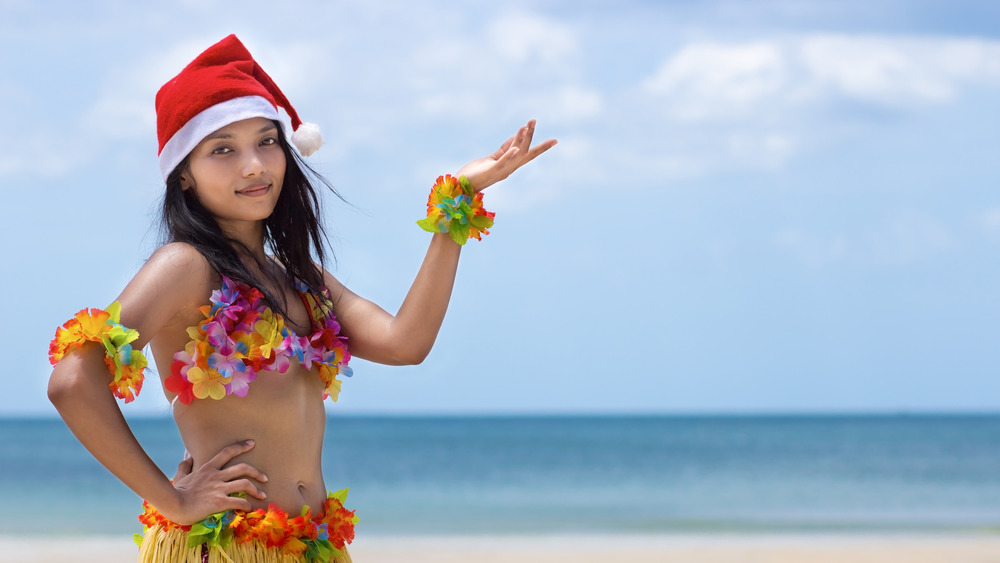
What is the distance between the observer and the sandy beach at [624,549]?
26.1 feet

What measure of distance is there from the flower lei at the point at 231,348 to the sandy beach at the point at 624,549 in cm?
635

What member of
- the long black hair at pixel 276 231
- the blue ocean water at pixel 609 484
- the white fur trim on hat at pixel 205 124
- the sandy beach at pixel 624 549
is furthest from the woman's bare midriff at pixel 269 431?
the blue ocean water at pixel 609 484

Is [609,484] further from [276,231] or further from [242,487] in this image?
[242,487]

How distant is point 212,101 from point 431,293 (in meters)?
0.52

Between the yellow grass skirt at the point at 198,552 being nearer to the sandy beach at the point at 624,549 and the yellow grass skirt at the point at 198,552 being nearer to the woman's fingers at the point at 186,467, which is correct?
the woman's fingers at the point at 186,467

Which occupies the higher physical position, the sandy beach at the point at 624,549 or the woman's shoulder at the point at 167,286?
the sandy beach at the point at 624,549

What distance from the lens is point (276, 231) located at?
6.75ft

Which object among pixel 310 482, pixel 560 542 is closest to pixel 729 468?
pixel 560 542

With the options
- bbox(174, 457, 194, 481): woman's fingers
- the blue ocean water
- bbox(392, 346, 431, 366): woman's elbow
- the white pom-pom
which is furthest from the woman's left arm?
the blue ocean water

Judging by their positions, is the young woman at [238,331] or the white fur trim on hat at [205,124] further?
the white fur trim on hat at [205,124]

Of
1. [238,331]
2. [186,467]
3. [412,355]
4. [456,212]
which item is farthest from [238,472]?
[456,212]

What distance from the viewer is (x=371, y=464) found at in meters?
21.8

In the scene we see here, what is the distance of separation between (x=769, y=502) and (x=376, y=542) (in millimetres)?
6698

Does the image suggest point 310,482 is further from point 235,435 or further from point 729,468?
point 729,468
